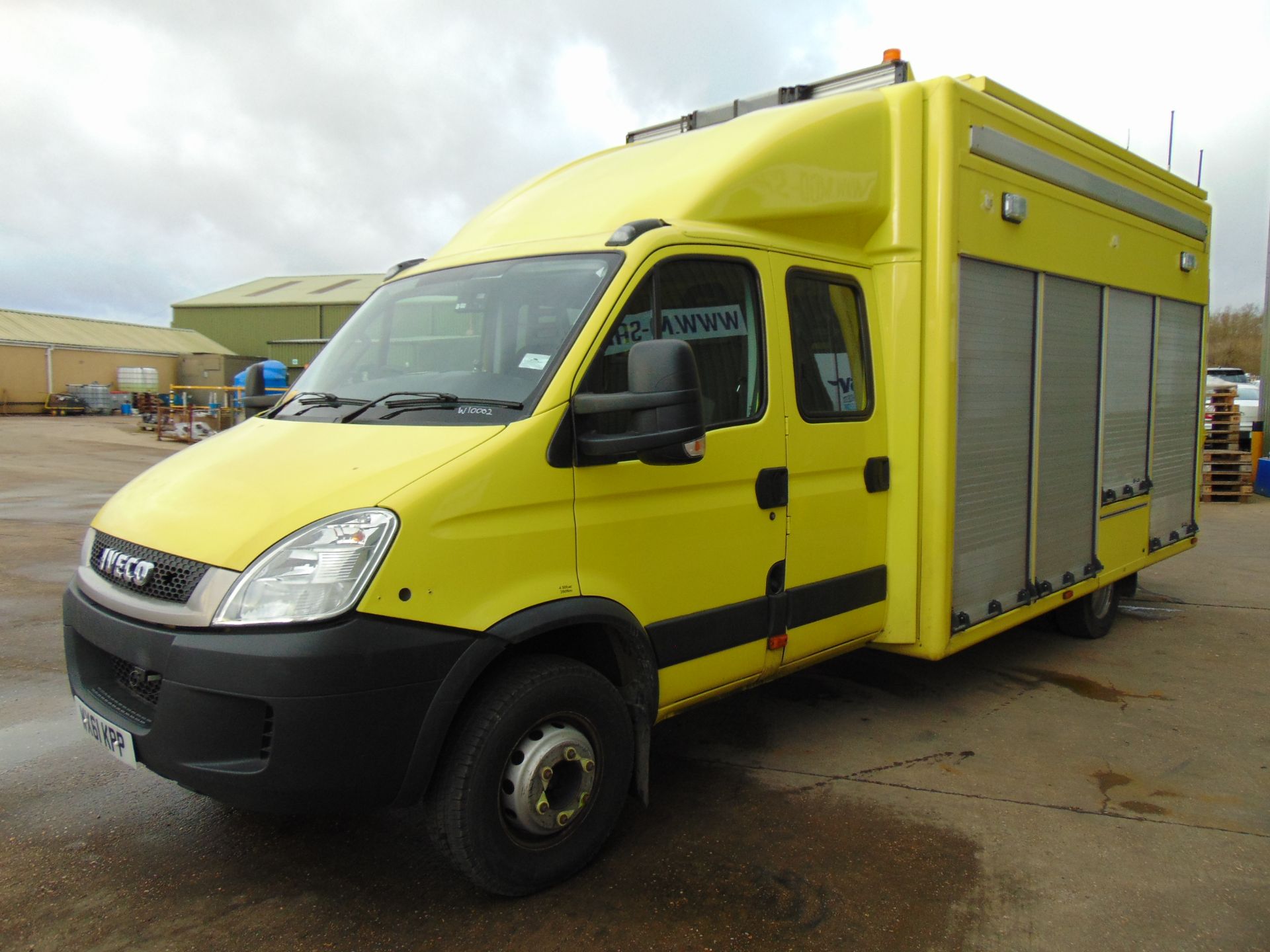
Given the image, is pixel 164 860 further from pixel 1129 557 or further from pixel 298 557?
pixel 1129 557

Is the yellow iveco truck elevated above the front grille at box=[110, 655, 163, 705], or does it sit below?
above

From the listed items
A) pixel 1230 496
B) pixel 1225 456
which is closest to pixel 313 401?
pixel 1225 456

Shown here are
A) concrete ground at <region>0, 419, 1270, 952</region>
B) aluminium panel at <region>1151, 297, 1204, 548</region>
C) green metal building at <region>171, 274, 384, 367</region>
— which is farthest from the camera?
green metal building at <region>171, 274, 384, 367</region>

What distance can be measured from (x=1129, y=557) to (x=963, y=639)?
7.76 ft

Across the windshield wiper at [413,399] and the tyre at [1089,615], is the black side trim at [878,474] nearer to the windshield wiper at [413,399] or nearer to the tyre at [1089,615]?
the windshield wiper at [413,399]

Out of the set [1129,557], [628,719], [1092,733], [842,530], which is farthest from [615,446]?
[1129,557]

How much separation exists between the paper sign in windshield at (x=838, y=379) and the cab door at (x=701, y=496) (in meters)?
0.40

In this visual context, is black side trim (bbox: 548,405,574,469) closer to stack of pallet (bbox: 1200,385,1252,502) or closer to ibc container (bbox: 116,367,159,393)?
stack of pallet (bbox: 1200,385,1252,502)

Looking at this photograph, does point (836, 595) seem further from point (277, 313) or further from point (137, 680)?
point (277, 313)

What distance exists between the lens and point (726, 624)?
12.3 ft

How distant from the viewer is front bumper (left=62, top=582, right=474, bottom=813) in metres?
2.62

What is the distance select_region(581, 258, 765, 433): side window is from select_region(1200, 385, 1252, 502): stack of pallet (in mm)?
14074

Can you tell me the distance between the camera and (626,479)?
10.8 ft

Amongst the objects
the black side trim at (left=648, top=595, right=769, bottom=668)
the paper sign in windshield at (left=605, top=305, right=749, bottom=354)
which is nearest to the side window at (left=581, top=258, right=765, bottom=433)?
the paper sign in windshield at (left=605, top=305, right=749, bottom=354)
